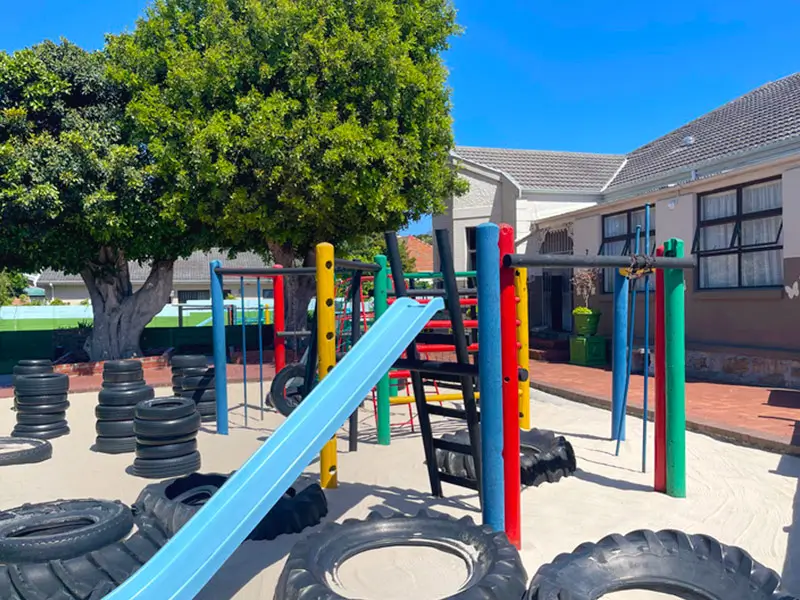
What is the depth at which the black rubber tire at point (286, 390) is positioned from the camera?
7.76m

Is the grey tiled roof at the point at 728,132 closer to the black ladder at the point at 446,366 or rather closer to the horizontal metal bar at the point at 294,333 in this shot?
the horizontal metal bar at the point at 294,333

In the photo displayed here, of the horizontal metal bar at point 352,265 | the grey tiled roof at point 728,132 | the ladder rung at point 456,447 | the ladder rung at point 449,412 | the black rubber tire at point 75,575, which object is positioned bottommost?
the black rubber tire at point 75,575

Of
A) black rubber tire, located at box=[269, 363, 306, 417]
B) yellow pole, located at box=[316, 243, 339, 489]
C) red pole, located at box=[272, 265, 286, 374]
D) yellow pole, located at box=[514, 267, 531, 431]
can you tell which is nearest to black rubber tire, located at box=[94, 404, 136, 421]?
black rubber tire, located at box=[269, 363, 306, 417]

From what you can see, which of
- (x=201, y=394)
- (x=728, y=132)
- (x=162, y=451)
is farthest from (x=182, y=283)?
(x=162, y=451)

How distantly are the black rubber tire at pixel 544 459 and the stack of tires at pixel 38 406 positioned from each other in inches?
208

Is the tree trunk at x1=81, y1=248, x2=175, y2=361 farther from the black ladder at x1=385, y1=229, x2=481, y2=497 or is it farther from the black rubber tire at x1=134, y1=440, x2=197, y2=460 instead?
the black ladder at x1=385, y1=229, x2=481, y2=497

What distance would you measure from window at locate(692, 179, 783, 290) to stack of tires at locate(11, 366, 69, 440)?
9.83 meters

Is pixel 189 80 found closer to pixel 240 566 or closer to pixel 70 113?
pixel 70 113

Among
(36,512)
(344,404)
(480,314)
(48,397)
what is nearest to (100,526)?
(36,512)

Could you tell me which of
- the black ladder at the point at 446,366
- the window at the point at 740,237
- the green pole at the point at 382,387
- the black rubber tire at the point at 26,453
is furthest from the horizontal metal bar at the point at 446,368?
the window at the point at 740,237

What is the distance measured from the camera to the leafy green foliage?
1171 cm

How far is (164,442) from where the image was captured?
17.9 feet

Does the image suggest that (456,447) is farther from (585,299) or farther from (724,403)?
(585,299)

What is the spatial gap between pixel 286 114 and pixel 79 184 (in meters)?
4.00
